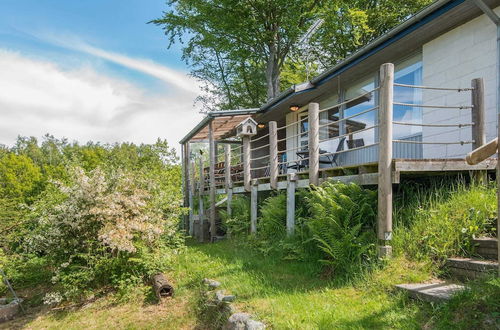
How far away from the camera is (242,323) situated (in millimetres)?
3793

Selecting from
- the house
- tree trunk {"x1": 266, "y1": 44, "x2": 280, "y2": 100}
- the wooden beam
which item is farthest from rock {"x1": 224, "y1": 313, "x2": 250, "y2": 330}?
tree trunk {"x1": 266, "y1": 44, "x2": 280, "y2": 100}

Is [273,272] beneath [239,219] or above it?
beneath

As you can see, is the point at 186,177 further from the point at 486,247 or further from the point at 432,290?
the point at 432,290

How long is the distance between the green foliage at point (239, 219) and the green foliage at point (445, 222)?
4.46 meters

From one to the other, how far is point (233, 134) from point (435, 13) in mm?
9996

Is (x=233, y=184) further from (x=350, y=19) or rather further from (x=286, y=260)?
(x=350, y=19)

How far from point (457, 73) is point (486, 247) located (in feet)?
12.2

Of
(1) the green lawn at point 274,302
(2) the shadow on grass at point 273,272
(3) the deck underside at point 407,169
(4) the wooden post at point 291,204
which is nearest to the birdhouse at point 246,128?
(4) the wooden post at point 291,204

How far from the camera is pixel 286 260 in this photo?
5.80m

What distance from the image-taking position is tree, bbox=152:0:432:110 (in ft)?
52.3

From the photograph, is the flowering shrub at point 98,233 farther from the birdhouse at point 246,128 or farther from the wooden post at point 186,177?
the wooden post at point 186,177

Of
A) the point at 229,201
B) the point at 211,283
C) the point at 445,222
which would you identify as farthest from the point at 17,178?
the point at 445,222

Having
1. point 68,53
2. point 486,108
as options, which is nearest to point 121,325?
point 486,108

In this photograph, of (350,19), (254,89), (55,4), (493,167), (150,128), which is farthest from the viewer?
(150,128)
